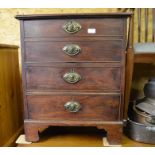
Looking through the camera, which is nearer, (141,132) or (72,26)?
(72,26)

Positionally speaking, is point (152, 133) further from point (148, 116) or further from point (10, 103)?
point (10, 103)

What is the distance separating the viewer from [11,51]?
1159 millimetres

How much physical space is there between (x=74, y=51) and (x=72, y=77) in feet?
0.40

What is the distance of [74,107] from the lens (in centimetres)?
99

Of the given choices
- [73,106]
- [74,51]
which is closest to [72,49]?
[74,51]

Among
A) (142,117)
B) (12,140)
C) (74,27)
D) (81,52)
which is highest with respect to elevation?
(74,27)

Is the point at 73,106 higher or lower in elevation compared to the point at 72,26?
lower

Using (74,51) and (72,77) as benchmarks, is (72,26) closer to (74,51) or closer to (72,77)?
(74,51)

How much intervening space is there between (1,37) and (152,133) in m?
1.13

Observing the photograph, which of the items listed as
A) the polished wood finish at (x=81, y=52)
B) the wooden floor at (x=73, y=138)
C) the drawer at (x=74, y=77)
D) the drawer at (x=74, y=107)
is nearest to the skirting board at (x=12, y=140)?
the wooden floor at (x=73, y=138)

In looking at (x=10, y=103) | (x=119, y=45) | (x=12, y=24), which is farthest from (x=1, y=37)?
(x=119, y=45)

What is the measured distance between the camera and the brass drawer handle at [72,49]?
94cm

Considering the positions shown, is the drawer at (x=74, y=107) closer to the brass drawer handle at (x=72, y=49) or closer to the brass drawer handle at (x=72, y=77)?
the brass drawer handle at (x=72, y=77)

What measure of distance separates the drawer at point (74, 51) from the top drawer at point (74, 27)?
1.6 inches
